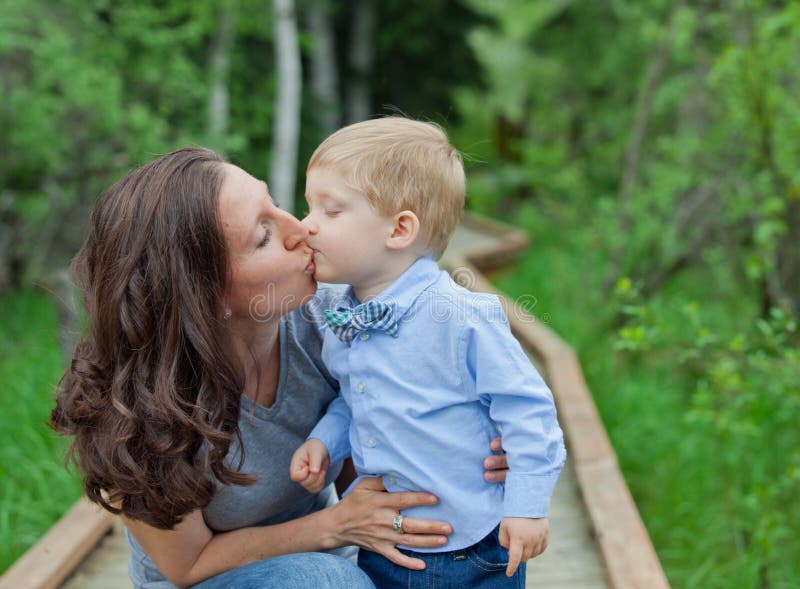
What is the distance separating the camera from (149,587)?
6.49 ft

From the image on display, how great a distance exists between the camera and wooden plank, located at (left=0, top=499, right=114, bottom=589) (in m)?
2.65

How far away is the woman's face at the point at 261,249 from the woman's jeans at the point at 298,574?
54 cm

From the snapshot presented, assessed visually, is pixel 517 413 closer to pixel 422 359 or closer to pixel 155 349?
pixel 422 359

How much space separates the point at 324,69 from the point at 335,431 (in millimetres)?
9206

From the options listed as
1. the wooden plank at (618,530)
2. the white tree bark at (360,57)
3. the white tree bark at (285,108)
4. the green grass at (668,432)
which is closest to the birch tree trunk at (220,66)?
the white tree bark at (285,108)

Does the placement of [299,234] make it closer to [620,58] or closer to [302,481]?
[302,481]

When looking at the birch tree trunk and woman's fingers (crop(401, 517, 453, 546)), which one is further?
the birch tree trunk

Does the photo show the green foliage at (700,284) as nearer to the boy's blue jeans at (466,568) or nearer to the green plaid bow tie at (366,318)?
the green plaid bow tie at (366,318)

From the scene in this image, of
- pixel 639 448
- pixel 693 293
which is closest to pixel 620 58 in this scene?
pixel 693 293

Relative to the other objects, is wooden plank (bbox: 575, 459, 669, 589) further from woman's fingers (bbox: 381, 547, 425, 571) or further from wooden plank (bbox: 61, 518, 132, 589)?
wooden plank (bbox: 61, 518, 132, 589)

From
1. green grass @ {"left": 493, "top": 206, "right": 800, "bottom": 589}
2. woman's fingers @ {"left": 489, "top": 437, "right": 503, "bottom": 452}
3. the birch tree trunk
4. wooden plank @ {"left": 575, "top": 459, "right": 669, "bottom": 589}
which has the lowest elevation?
green grass @ {"left": 493, "top": 206, "right": 800, "bottom": 589}

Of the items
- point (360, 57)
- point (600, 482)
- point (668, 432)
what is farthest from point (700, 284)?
point (360, 57)

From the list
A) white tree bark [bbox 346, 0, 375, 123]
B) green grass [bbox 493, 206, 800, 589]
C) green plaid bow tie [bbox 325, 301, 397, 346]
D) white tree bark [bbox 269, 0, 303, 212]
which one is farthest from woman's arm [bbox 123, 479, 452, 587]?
white tree bark [bbox 346, 0, 375, 123]

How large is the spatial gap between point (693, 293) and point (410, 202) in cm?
692
